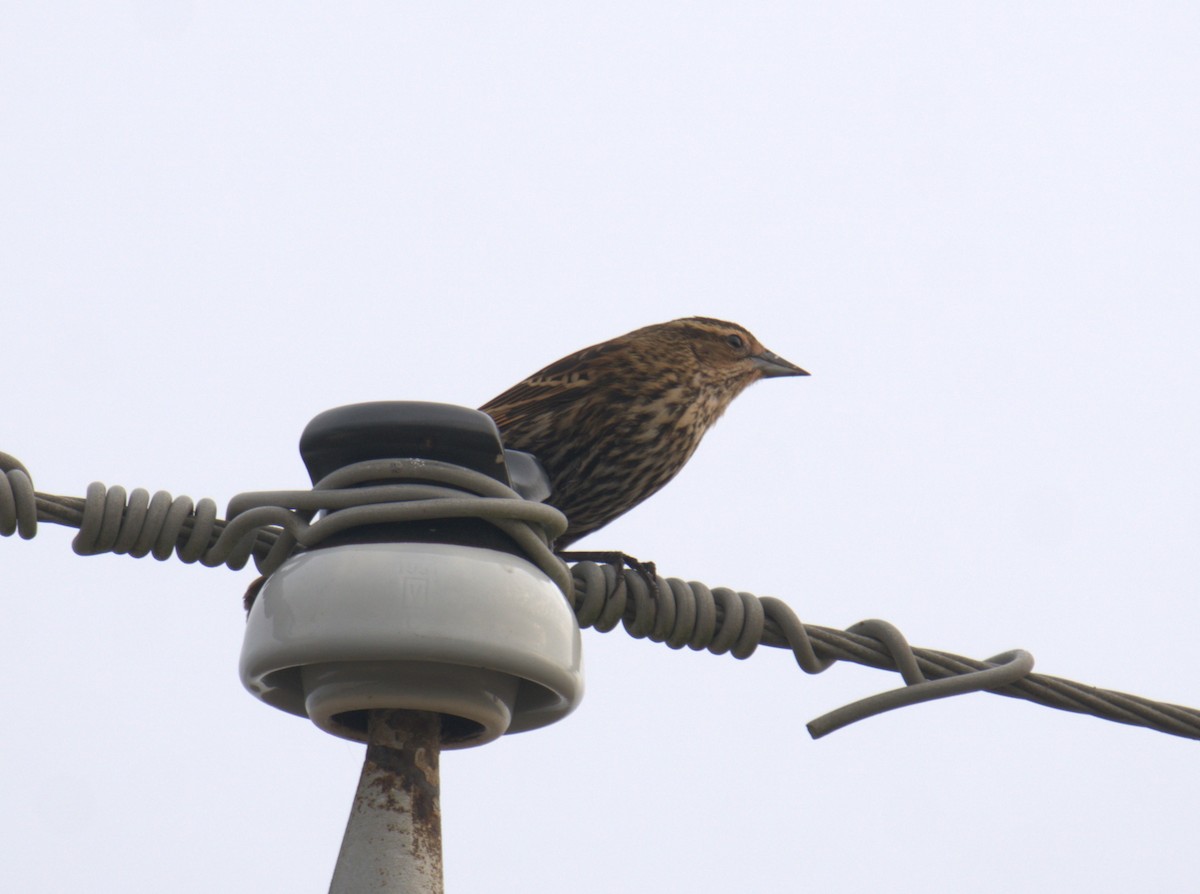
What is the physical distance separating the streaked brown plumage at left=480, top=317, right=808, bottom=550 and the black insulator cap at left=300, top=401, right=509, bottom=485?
2.85m

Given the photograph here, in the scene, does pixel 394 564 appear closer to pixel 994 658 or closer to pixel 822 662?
pixel 822 662

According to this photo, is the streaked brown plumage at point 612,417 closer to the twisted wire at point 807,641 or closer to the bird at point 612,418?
the bird at point 612,418

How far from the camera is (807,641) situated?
261cm

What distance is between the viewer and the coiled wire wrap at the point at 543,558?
1887mm

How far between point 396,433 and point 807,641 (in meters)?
0.98

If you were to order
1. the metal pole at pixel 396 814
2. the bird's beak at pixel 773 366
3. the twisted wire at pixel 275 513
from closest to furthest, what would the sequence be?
the metal pole at pixel 396 814, the twisted wire at pixel 275 513, the bird's beak at pixel 773 366

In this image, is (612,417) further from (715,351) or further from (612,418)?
(715,351)

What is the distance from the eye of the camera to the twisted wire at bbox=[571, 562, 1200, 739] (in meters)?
2.58

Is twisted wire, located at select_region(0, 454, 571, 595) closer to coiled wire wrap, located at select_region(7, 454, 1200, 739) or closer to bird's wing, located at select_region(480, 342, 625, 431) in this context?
coiled wire wrap, located at select_region(7, 454, 1200, 739)

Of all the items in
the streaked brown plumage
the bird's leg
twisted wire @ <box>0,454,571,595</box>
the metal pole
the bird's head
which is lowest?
the metal pole

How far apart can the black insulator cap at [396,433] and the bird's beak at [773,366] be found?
414 centimetres

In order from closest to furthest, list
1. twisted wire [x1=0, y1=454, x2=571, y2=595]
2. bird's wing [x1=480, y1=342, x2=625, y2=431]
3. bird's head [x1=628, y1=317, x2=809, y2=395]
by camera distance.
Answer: twisted wire [x1=0, y1=454, x2=571, y2=595], bird's wing [x1=480, y1=342, x2=625, y2=431], bird's head [x1=628, y1=317, x2=809, y2=395]

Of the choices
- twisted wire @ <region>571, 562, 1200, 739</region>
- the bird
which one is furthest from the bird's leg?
twisted wire @ <region>571, 562, 1200, 739</region>

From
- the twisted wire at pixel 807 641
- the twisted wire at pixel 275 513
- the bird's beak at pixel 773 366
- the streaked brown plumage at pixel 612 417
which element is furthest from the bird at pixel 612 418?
the twisted wire at pixel 275 513
